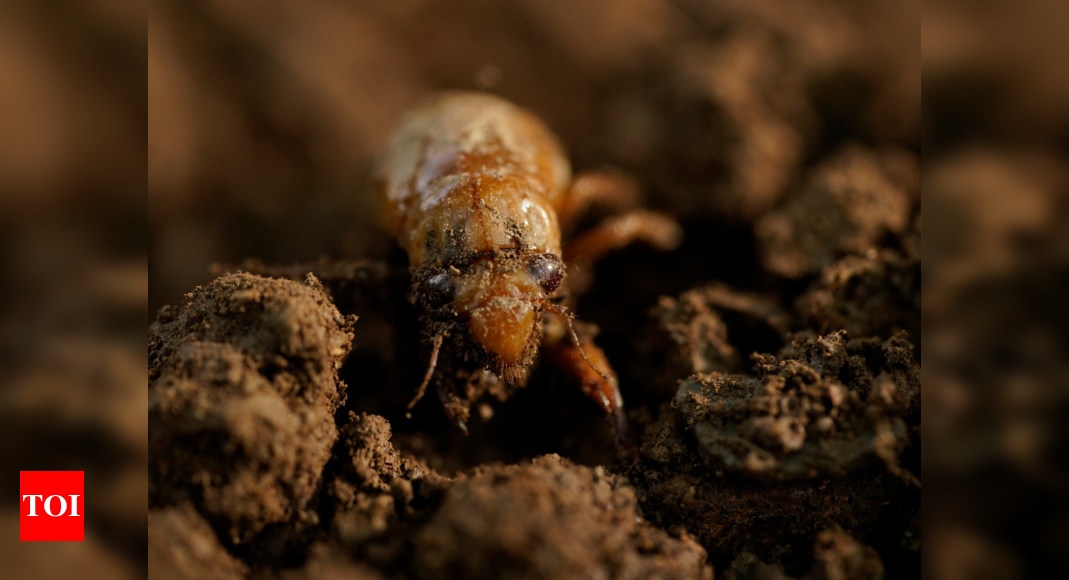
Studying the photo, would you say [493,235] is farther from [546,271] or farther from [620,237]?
[620,237]

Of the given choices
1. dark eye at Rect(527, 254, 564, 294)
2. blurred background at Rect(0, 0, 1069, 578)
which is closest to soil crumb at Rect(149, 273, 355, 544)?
blurred background at Rect(0, 0, 1069, 578)

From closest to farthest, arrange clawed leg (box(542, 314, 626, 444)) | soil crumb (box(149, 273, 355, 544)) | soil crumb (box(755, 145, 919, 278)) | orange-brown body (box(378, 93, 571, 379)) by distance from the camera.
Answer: soil crumb (box(149, 273, 355, 544)) < orange-brown body (box(378, 93, 571, 379)) < clawed leg (box(542, 314, 626, 444)) < soil crumb (box(755, 145, 919, 278))

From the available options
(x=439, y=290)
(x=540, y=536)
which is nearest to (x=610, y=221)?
(x=439, y=290)

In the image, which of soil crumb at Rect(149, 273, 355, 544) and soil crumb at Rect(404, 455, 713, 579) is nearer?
soil crumb at Rect(404, 455, 713, 579)

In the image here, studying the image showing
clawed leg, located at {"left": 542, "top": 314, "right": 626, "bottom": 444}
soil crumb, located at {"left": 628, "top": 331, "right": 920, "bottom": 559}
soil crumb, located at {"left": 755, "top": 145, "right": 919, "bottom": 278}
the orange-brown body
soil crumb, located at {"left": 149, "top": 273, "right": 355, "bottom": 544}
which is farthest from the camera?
soil crumb, located at {"left": 755, "top": 145, "right": 919, "bottom": 278}

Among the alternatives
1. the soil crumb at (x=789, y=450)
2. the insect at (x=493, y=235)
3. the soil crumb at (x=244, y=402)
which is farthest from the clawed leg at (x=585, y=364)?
the soil crumb at (x=244, y=402)

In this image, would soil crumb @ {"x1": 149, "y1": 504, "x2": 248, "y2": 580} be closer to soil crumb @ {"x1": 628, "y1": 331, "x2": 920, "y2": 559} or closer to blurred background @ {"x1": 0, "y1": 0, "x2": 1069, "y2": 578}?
blurred background @ {"x1": 0, "y1": 0, "x2": 1069, "y2": 578}

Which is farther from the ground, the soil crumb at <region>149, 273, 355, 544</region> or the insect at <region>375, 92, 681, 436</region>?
the insect at <region>375, 92, 681, 436</region>
